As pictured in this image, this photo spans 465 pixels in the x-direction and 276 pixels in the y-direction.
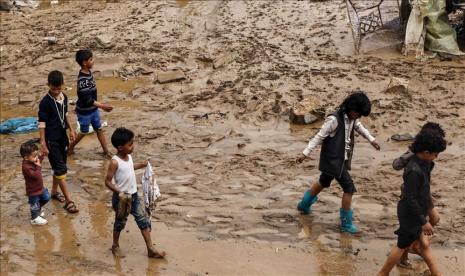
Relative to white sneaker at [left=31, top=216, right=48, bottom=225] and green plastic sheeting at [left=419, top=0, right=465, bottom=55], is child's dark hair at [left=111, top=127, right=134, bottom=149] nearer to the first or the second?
white sneaker at [left=31, top=216, right=48, bottom=225]

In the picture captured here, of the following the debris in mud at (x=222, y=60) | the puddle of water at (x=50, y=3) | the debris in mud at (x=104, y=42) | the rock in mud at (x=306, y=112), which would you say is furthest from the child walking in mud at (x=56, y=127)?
the puddle of water at (x=50, y=3)

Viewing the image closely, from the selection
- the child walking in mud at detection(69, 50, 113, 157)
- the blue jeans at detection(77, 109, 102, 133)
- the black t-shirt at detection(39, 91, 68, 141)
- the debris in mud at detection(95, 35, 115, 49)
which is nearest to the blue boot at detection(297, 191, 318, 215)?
the child walking in mud at detection(69, 50, 113, 157)

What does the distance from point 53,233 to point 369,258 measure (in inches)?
121

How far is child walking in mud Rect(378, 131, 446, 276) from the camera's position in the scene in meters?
4.23

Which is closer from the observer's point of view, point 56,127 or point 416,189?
point 416,189

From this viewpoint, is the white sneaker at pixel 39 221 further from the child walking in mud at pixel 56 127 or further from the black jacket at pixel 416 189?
the black jacket at pixel 416 189

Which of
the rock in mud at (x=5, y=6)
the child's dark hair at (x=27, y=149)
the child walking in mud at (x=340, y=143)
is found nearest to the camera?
the child walking in mud at (x=340, y=143)

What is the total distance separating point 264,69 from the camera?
957cm

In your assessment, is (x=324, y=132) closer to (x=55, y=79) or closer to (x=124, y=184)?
(x=124, y=184)

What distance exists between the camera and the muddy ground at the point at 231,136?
17.6 feet

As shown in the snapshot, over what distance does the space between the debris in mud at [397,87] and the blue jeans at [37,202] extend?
16.4 feet

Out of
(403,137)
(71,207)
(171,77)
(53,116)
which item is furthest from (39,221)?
(403,137)

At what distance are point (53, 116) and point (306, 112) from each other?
3443 millimetres

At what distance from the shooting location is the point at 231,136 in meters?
7.78
